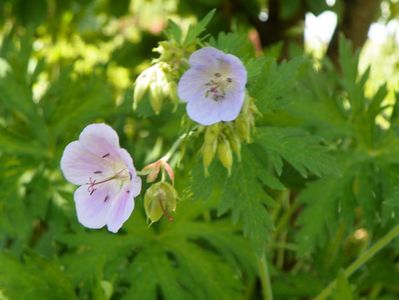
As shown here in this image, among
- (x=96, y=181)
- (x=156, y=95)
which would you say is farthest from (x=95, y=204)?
(x=156, y=95)

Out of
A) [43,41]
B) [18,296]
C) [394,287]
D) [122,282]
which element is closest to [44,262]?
[18,296]

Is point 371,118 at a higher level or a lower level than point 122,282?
higher

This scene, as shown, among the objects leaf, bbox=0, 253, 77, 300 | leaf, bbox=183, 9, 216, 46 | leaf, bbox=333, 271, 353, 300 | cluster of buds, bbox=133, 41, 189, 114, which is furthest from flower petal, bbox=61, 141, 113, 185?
leaf, bbox=333, 271, 353, 300

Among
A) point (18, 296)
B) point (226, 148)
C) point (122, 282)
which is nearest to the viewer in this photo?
point (226, 148)

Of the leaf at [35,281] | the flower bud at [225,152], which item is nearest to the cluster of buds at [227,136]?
the flower bud at [225,152]

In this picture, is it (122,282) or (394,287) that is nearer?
(122,282)

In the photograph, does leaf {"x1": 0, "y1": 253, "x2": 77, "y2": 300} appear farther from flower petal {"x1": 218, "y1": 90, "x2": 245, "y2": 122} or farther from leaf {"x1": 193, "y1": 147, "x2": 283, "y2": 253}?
flower petal {"x1": 218, "y1": 90, "x2": 245, "y2": 122}

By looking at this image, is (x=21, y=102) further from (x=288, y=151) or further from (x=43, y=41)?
(x=43, y=41)
